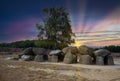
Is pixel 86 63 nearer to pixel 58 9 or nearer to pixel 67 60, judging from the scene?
pixel 67 60

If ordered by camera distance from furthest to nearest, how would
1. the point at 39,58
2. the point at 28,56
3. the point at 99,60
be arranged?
the point at 28,56 < the point at 39,58 < the point at 99,60

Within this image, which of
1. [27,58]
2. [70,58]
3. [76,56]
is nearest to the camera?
[70,58]

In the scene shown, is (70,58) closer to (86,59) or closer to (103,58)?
(86,59)

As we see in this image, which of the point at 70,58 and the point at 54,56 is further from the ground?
the point at 54,56

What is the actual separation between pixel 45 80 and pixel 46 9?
27.0 meters

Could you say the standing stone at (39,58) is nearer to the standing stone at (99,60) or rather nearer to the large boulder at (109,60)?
the standing stone at (99,60)

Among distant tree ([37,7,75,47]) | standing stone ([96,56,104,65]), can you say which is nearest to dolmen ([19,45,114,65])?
standing stone ([96,56,104,65])

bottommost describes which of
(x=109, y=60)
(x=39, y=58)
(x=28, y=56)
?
(x=109, y=60)

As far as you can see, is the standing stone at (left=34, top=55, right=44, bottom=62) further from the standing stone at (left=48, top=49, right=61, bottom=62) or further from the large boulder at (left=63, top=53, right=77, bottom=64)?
the large boulder at (left=63, top=53, right=77, bottom=64)

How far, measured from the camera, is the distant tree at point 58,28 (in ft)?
120

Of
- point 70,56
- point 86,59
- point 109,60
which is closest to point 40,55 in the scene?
point 70,56

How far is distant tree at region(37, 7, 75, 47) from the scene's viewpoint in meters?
36.5

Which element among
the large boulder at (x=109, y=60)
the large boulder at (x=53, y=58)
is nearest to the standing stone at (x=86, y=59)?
the large boulder at (x=109, y=60)

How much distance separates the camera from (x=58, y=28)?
36.9 metres
